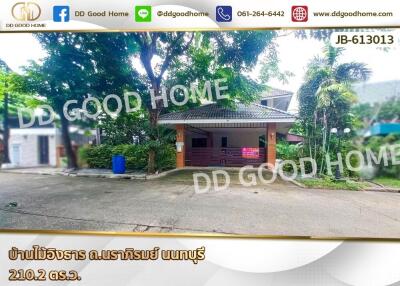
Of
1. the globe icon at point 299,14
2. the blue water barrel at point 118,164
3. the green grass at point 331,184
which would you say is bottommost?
the green grass at point 331,184

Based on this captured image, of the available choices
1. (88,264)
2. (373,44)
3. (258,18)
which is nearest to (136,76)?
(258,18)

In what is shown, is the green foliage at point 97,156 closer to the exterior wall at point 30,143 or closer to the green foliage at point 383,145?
the exterior wall at point 30,143

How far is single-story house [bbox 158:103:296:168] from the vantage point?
2625 millimetres

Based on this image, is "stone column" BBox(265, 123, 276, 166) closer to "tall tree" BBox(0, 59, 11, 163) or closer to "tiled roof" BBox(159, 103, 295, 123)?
"tiled roof" BBox(159, 103, 295, 123)

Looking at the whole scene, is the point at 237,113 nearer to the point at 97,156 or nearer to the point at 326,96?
the point at 326,96

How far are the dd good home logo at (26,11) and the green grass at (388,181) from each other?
438 cm

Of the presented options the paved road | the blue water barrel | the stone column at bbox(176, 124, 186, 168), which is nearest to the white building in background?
the paved road

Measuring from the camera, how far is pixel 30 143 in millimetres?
2082

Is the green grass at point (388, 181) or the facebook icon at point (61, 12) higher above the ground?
the facebook icon at point (61, 12)

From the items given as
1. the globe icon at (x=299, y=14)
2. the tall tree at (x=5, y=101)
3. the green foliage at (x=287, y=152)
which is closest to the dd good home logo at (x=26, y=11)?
the tall tree at (x=5, y=101)

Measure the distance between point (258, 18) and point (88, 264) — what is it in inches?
118

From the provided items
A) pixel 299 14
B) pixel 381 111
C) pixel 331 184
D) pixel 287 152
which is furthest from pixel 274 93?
pixel 331 184

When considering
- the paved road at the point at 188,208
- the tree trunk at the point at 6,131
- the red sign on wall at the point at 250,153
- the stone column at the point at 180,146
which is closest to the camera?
the paved road at the point at 188,208

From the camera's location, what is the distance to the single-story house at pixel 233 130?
2.62 m
